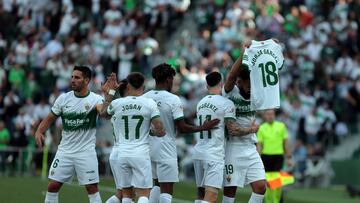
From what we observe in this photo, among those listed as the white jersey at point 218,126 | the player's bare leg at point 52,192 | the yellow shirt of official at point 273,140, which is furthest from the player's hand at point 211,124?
the yellow shirt of official at point 273,140

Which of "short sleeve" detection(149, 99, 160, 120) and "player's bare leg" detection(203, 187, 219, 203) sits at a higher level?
"short sleeve" detection(149, 99, 160, 120)

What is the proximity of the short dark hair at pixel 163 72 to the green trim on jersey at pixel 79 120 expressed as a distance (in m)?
1.05

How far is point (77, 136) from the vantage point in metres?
16.8

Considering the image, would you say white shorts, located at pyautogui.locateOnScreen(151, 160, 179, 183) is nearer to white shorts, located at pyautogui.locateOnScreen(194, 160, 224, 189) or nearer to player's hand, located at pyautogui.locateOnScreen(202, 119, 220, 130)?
white shorts, located at pyautogui.locateOnScreen(194, 160, 224, 189)

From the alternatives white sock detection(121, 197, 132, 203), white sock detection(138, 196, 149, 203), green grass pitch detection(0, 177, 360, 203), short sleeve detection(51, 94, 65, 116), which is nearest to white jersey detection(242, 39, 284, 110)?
white sock detection(138, 196, 149, 203)

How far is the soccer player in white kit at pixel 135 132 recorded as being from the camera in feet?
51.9

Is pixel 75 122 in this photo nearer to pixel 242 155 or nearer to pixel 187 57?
pixel 242 155

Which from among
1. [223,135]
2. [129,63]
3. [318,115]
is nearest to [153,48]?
[129,63]

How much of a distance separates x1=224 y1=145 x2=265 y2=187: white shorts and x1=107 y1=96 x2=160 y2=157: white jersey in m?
1.34

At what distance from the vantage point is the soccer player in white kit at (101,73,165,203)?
15828 mm

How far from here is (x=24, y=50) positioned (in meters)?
34.4

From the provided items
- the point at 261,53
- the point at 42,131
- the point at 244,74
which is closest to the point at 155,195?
the point at 42,131

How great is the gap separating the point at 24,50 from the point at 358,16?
10.3 meters

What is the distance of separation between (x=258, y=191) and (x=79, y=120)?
276 centimetres
